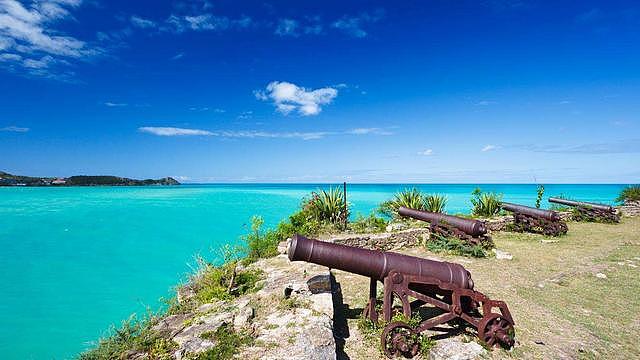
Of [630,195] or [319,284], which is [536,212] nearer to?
[319,284]

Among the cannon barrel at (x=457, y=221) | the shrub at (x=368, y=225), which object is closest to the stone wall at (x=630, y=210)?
the cannon barrel at (x=457, y=221)

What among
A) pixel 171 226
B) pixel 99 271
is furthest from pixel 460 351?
pixel 171 226

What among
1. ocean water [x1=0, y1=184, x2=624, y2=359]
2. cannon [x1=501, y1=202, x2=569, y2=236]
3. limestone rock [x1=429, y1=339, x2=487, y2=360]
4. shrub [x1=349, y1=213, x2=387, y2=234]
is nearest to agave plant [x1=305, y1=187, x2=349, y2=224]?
shrub [x1=349, y1=213, x2=387, y2=234]

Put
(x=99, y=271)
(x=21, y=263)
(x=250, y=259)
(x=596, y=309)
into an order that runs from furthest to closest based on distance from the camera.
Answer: (x=21, y=263) < (x=99, y=271) < (x=250, y=259) < (x=596, y=309)

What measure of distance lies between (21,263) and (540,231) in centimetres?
2182

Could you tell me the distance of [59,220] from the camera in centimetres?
2739

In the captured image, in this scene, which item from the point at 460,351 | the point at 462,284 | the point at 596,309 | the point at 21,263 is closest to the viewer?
the point at 460,351

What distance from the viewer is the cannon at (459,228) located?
967cm

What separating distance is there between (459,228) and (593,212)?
10.2m

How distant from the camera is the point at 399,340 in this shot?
4.18 m

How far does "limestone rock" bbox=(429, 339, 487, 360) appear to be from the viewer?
163 inches

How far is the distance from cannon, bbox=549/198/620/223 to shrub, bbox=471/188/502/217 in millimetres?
3699

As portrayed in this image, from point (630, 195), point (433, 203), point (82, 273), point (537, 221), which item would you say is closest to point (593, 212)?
point (537, 221)

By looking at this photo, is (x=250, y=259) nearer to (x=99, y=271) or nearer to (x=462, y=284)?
(x=462, y=284)
